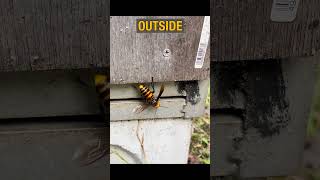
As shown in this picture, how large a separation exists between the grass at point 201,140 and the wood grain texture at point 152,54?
0.13 meters

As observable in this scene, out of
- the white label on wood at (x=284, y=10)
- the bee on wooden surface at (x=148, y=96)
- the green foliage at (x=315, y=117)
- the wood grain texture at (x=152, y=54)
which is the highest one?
the white label on wood at (x=284, y=10)

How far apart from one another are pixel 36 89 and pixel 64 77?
4.5 inches

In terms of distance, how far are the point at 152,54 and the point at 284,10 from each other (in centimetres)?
60

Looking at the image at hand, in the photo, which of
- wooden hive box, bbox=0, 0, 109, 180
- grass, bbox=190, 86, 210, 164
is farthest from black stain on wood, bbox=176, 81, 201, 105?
wooden hive box, bbox=0, 0, 109, 180

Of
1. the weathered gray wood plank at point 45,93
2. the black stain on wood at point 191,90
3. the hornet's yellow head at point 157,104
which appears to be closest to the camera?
the hornet's yellow head at point 157,104

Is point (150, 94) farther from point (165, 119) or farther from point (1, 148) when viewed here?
point (1, 148)

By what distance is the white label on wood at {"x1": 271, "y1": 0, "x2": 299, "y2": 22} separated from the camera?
1.77 m

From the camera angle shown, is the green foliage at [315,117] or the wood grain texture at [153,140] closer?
the wood grain texture at [153,140]

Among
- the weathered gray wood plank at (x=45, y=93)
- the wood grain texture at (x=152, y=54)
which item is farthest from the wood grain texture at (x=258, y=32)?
the weathered gray wood plank at (x=45, y=93)

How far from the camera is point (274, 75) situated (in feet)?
6.64

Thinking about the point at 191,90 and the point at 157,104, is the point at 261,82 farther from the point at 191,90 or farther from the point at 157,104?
the point at 157,104

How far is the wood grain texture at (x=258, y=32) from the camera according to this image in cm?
176

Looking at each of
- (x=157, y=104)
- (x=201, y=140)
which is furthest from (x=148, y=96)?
(x=201, y=140)

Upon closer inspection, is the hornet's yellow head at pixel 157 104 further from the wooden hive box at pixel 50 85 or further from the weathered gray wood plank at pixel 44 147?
the weathered gray wood plank at pixel 44 147
